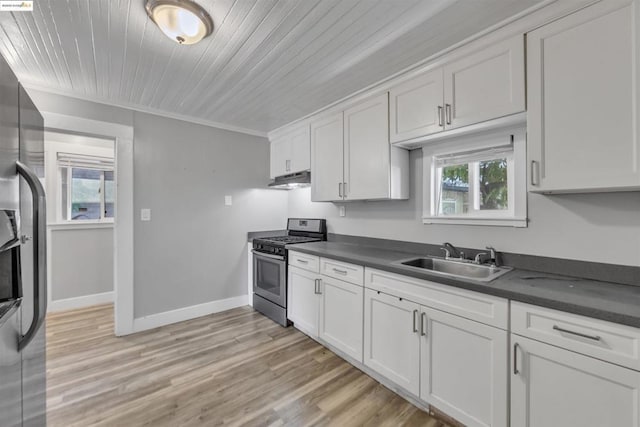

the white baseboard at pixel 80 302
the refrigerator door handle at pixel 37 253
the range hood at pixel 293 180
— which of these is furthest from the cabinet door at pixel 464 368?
the white baseboard at pixel 80 302

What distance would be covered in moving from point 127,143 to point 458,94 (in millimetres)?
3053

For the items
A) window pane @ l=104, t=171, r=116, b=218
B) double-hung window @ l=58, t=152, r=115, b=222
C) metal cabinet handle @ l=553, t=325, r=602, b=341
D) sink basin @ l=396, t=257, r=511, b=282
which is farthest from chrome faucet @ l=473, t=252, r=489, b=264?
window pane @ l=104, t=171, r=116, b=218

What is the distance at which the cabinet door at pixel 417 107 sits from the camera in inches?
74.7

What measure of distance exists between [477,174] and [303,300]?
6.26 feet

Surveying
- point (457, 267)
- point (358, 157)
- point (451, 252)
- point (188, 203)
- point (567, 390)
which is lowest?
point (567, 390)

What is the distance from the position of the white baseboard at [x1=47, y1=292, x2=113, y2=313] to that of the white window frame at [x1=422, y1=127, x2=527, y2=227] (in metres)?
4.23

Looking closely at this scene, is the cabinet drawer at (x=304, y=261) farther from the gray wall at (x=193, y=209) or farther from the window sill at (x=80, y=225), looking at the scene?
the window sill at (x=80, y=225)

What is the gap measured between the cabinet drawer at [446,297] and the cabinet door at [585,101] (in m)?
0.68

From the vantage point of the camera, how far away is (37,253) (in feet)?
3.37

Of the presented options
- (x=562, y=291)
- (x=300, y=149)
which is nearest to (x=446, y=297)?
(x=562, y=291)

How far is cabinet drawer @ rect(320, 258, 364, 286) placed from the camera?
2.10 meters

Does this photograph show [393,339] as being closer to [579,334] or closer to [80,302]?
[579,334]

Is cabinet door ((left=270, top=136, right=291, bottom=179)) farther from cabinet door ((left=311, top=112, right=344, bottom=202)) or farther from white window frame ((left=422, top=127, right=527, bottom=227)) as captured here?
white window frame ((left=422, top=127, right=527, bottom=227))

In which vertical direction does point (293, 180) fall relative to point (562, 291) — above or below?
above
